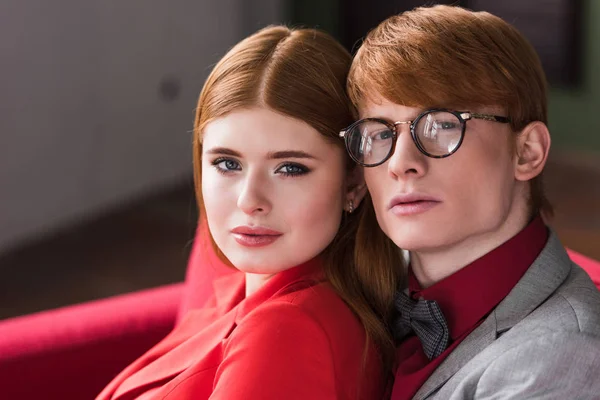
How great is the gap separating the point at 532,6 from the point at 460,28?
14.7 ft

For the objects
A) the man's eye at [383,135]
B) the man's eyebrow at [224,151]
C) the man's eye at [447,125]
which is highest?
the man's eye at [447,125]

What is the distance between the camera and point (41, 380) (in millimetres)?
1993

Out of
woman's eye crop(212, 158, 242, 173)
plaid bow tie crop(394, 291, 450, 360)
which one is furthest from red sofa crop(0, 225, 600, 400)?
plaid bow tie crop(394, 291, 450, 360)

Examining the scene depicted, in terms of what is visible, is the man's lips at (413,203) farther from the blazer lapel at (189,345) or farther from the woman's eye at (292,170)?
the blazer lapel at (189,345)

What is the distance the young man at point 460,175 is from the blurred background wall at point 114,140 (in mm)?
2642

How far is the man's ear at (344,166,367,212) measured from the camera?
1539mm

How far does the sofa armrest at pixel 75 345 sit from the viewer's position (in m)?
1.97

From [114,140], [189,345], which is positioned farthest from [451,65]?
[114,140]

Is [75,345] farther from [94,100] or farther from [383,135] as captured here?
[94,100]

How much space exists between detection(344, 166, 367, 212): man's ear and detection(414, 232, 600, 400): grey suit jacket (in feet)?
1.05

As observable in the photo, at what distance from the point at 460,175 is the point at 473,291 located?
19cm

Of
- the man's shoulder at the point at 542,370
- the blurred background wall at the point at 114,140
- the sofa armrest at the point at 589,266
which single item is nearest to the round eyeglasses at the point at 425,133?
the man's shoulder at the point at 542,370

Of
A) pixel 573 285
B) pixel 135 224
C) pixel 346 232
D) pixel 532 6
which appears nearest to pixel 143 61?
pixel 135 224

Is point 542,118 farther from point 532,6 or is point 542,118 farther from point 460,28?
point 532,6
